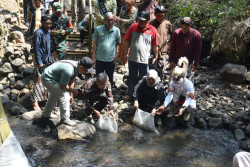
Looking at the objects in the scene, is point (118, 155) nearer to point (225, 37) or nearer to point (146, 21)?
point (146, 21)

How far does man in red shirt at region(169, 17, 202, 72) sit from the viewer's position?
21.0 ft

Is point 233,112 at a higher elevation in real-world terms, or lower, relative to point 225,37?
lower

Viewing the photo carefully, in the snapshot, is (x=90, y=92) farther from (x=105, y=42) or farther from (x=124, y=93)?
(x=124, y=93)

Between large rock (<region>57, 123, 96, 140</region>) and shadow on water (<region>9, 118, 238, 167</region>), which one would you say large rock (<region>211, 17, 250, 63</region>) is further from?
large rock (<region>57, 123, 96, 140</region>)

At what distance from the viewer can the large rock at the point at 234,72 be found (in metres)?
7.98

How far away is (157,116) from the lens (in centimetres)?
657

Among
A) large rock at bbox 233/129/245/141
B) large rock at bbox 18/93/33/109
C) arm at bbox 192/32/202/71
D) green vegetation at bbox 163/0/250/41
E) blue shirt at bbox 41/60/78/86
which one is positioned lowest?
large rock at bbox 233/129/245/141

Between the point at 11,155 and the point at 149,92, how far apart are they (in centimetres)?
420

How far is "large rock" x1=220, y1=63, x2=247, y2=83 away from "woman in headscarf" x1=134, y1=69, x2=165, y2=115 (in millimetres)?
2691

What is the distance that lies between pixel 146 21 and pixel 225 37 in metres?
3.48

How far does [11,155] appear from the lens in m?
2.47

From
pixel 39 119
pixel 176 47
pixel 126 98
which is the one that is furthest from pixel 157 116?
pixel 39 119

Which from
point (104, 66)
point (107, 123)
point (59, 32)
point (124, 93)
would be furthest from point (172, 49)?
point (59, 32)

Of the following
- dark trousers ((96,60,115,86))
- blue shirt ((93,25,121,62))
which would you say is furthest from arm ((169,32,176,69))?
dark trousers ((96,60,115,86))
